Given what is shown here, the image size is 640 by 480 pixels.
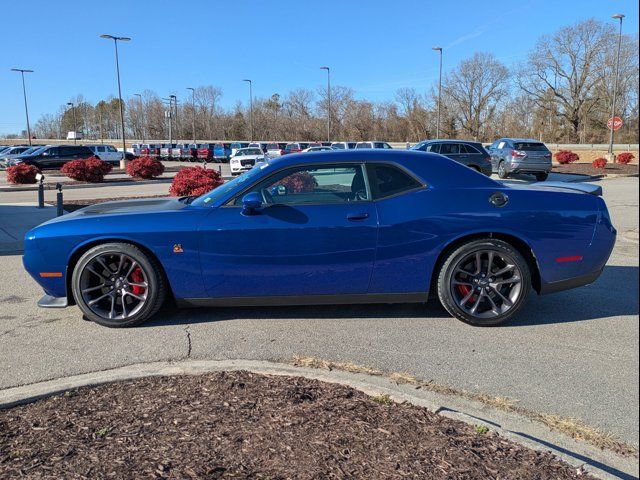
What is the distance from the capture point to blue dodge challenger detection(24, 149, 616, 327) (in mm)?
4363

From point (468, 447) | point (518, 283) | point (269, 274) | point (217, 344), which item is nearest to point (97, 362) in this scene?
point (217, 344)

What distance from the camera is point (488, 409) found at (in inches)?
124

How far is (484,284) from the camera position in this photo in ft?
15.0

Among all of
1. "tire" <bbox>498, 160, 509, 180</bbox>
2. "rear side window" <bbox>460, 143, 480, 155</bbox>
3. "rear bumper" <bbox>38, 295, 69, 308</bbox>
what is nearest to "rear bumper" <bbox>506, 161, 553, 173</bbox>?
"tire" <bbox>498, 160, 509, 180</bbox>

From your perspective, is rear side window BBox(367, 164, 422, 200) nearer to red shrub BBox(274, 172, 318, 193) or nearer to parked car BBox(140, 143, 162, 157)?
red shrub BBox(274, 172, 318, 193)

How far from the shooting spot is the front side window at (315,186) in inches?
177

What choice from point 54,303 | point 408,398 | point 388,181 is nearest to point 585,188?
point 388,181

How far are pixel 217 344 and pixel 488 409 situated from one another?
216 centimetres

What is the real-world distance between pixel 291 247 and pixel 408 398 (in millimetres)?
1714

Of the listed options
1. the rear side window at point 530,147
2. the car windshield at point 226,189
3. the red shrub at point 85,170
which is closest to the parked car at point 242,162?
the red shrub at point 85,170

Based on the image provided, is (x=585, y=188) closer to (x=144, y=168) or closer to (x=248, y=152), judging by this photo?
(x=144, y=168)

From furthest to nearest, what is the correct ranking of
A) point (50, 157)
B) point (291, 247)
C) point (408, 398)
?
point (50, 157), point (291, 247), point (408, 398)

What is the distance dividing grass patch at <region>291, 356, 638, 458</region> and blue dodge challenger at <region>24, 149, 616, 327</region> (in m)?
0.89

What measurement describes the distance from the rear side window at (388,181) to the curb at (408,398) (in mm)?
1684
